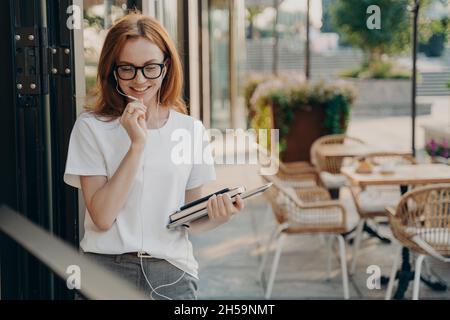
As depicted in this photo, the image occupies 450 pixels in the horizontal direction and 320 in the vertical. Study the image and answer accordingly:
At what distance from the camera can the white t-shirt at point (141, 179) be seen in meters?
1.86

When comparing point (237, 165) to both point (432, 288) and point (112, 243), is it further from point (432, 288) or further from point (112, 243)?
point (112, 243)

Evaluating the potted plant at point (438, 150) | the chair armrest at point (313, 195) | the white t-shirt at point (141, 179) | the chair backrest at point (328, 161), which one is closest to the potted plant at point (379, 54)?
the chair backrest at point (328, 161)

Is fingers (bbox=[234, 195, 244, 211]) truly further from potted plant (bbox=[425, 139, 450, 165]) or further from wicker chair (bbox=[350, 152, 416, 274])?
potted plant (bbox=[425, 139, 450, 165])

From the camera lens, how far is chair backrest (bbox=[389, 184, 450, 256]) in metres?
3.81

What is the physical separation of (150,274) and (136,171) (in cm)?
26

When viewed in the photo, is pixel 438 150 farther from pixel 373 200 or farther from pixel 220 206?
pixel 220 206

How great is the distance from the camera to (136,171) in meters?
1.82

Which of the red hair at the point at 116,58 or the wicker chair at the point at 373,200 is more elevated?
the red hair at the point at 116,58

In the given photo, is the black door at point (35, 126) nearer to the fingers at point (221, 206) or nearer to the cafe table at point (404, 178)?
the fingers at point (221, 206)

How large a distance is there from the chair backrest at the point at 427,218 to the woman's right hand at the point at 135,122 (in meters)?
2.27

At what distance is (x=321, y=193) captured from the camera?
16.8 ft

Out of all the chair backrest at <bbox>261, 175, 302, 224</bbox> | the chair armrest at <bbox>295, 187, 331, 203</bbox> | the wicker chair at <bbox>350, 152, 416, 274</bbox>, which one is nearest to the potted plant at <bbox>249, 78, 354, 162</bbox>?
the wicker chair at <bbox>350, 152, 416, 274</bbox>

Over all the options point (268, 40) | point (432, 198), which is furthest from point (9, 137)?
point (268, 40)

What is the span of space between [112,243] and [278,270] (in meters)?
3.45
